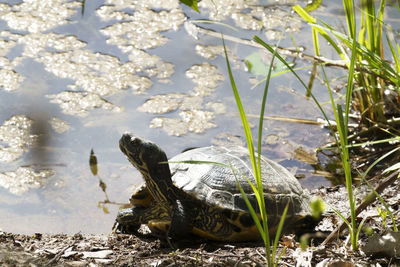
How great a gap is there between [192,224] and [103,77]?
8.26 feet

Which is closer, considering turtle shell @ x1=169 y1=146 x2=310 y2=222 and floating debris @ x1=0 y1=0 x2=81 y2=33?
turtle shell @ x1=169 y1=146 x2=310 y2=222

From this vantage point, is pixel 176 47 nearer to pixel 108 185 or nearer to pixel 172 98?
pixel 172 98

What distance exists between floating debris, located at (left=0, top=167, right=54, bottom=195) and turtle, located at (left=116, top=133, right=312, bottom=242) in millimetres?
1055

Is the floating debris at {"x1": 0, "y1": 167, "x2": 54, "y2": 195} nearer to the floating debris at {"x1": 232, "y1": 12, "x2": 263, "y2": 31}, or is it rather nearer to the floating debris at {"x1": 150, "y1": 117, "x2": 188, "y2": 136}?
the floating debris at {"x1": 150, "y1": 117, "x2": 188, "y2": 136}

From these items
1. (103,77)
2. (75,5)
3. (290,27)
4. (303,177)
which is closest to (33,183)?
(103,77)

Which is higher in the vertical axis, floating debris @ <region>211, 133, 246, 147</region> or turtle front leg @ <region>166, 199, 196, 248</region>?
turtle front leg @ <region>166, 199, 196, 248</region>

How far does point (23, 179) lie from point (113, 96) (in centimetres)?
127

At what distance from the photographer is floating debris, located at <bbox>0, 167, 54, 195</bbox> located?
11.7 feet

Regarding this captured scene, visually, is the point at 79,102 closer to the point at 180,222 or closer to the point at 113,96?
the point at 113,96

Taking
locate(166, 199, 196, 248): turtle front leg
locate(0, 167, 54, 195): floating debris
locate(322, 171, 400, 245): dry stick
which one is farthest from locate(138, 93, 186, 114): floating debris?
locate(322, 171, 400, 245): dry stick

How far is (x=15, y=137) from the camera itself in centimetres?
398

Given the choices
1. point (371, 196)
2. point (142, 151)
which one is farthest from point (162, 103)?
point (371, 196)

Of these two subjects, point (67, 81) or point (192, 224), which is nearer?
point (192, 224)

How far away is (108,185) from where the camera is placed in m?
3.62
